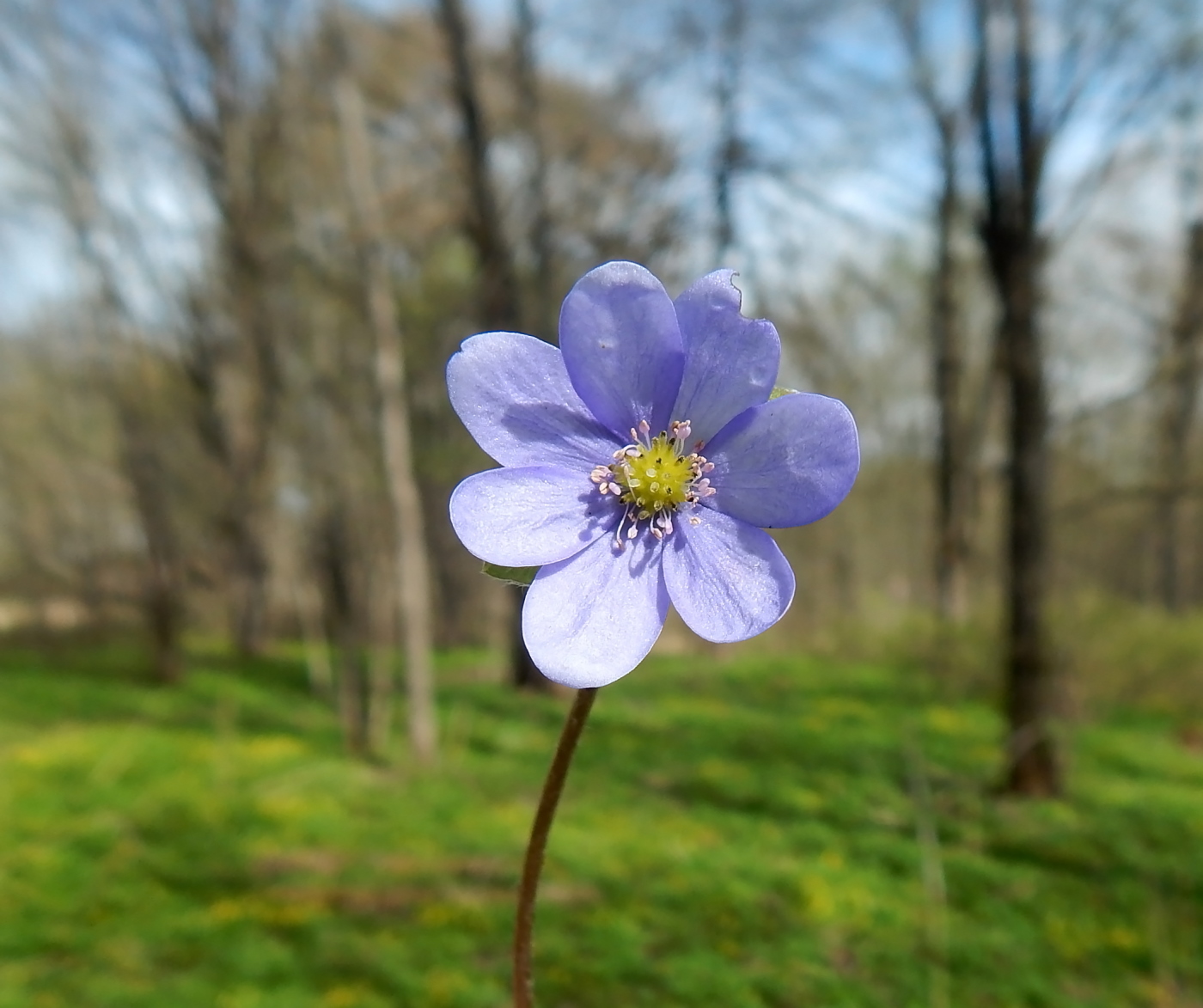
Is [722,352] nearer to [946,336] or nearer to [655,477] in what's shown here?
[655,477]

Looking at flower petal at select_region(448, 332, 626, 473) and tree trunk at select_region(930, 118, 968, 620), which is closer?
flower petal at select_region(448, 332, 626, 473)

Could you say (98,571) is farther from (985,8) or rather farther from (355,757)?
(985,8)

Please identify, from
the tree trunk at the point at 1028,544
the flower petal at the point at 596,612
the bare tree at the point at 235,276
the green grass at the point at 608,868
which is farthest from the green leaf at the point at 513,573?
the bare tree at the point at 235,276

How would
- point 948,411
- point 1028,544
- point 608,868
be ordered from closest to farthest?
point 608,868, point 1028,544, point 948,411

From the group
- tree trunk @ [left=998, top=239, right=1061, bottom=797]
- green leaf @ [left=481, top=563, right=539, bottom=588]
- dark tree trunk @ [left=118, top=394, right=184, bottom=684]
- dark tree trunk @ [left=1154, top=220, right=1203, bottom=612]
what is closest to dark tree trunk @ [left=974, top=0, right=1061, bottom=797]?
tree trunk @ [left=998, top=239, right=1061, bottom=797]

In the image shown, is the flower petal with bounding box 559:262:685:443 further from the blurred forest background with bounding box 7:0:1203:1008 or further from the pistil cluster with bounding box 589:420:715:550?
the blurred forest background with bounding box 7:0:1203:1008

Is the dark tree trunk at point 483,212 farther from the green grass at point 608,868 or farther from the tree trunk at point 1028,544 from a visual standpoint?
the tree trunk at point 1028,544

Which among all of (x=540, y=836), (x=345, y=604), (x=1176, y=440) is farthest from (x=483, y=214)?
(x=1176, y=440)
